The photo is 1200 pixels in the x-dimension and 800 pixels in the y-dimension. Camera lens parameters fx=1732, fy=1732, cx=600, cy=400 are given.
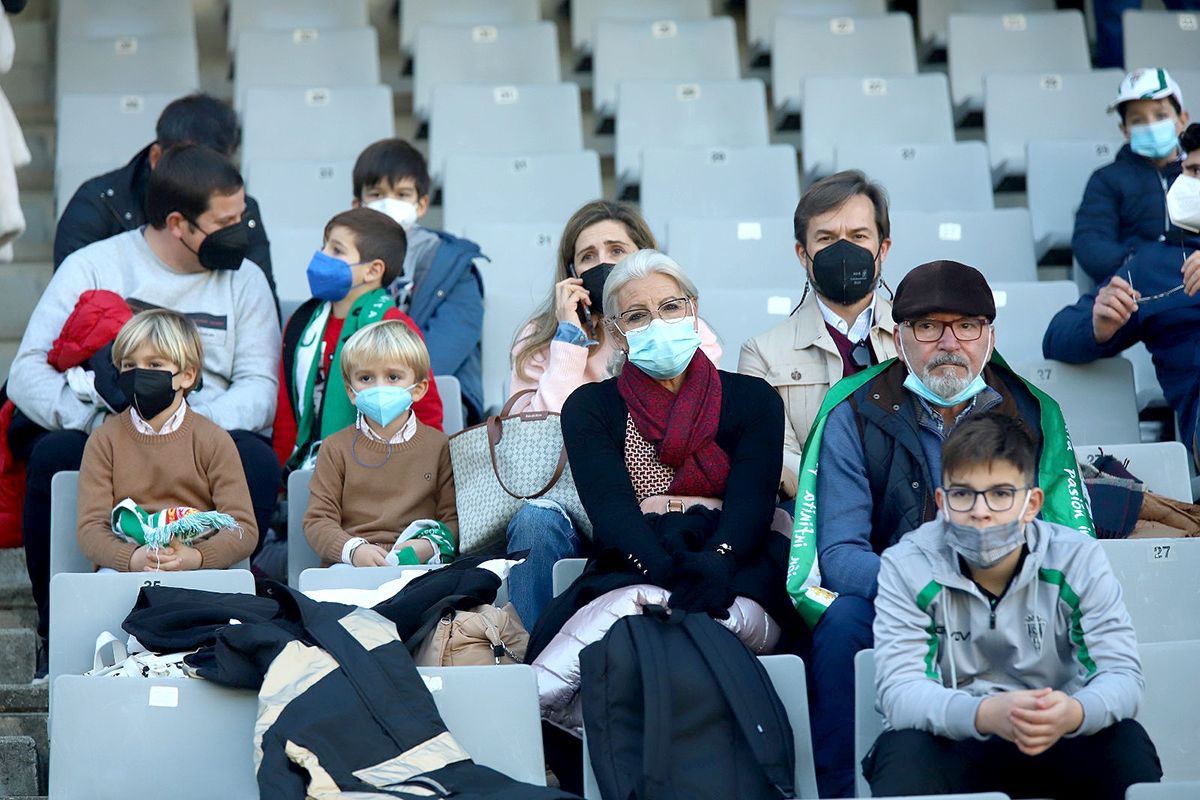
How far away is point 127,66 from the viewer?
21.4 feet

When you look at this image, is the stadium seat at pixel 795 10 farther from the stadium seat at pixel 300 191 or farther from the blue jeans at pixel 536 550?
the blue jeans at pixel 536 550

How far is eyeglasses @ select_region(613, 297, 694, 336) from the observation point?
3658mm

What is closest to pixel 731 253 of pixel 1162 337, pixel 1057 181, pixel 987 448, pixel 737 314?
Result: pixel 737 314

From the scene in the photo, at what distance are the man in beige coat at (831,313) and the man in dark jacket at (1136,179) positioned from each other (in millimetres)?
1392

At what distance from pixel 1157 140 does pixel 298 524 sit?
2.87 meters

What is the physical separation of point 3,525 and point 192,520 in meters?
0.87

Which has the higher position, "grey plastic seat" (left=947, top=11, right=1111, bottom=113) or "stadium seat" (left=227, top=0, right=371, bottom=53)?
"stadium seat" (left=227, top=0, right=371, bottom=53)

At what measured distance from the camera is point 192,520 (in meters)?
3.90

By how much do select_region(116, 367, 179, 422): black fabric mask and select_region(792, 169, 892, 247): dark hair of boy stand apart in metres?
1.52

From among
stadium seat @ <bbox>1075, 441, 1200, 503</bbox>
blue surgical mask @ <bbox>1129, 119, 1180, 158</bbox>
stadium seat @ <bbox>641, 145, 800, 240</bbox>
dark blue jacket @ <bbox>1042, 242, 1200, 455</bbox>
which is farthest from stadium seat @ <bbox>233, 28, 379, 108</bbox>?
stadium seat @ <bbox>1075, 441, 1200, 503</bbox>

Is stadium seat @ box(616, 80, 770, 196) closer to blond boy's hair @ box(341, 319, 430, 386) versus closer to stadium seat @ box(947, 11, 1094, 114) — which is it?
stadium seat @ box(947, 11, 1094, 114)

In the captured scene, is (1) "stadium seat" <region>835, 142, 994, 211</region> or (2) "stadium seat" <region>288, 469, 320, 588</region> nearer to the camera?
(2) "stadium seat" <region>288, 469, 320, 588</region>

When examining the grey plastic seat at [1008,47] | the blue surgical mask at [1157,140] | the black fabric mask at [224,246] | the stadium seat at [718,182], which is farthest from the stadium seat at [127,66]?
the blue surgical mask at [1157,140]

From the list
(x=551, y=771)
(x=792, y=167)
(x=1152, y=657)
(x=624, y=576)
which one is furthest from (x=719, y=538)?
(x=792, y=167)
